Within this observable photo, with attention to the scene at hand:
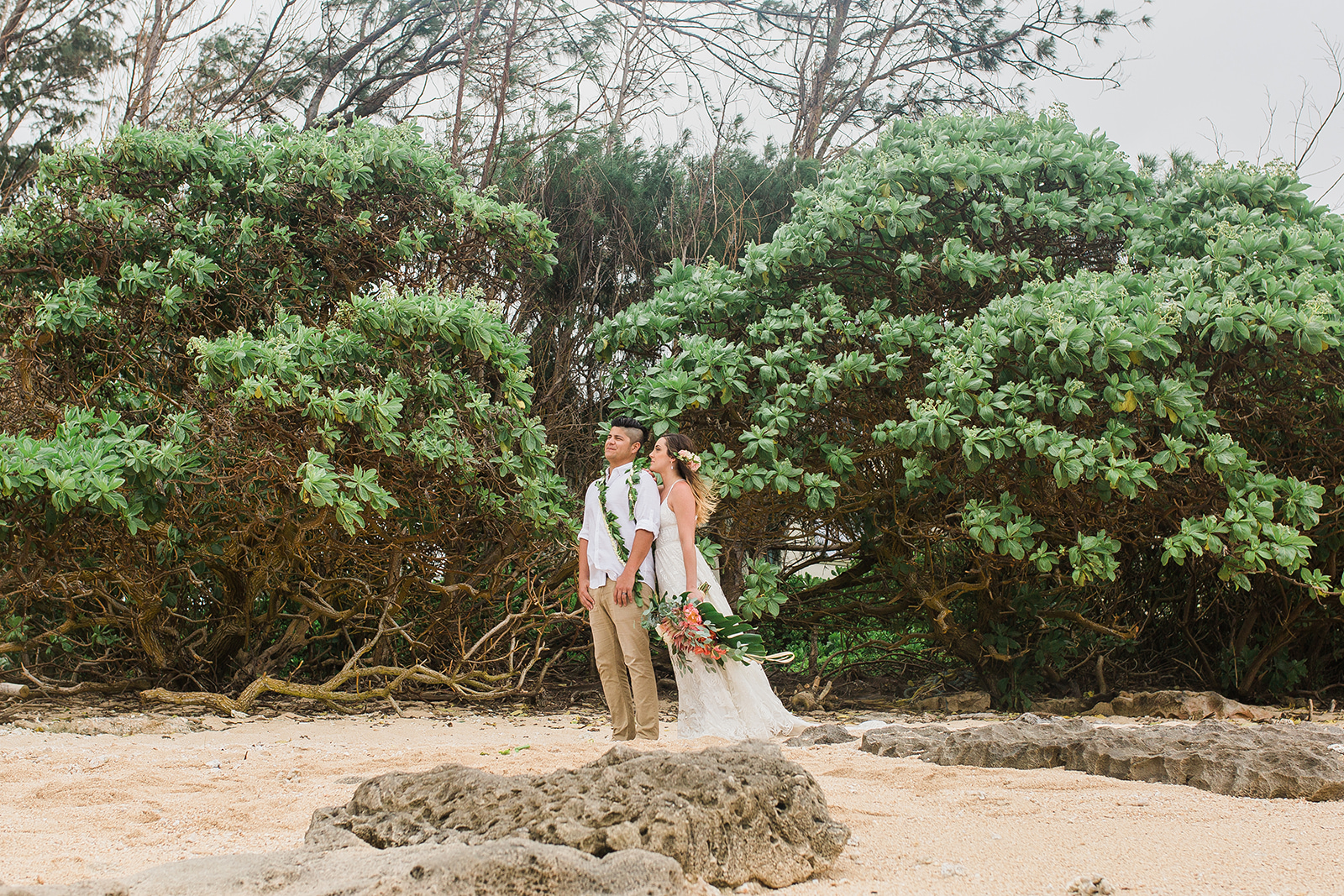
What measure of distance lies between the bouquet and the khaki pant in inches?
3.5

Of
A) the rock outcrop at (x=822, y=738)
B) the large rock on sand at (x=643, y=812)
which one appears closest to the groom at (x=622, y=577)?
the rock outcrop at (x=822, y=738)

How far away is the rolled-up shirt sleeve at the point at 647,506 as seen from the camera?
4.54m

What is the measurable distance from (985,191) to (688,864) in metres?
5.10

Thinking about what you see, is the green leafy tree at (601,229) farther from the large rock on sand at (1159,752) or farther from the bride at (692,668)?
the large rock on sand at (1159,752)

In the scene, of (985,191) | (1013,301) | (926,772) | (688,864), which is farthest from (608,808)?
(985,191)

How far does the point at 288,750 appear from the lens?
4461mm

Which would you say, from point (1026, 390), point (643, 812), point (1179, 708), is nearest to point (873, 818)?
point (643, 812)

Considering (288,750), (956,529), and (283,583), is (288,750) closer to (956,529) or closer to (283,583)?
(283,583)

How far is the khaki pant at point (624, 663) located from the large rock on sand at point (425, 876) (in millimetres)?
2526

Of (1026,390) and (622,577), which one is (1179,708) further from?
(622,577)

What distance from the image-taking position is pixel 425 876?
190cm

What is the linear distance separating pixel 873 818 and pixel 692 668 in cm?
197

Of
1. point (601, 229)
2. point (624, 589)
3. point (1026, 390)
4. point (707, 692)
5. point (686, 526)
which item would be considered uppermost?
point (601, 229)

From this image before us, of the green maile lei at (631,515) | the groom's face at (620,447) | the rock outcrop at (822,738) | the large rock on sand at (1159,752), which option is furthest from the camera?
the groom's face at (620,447)
